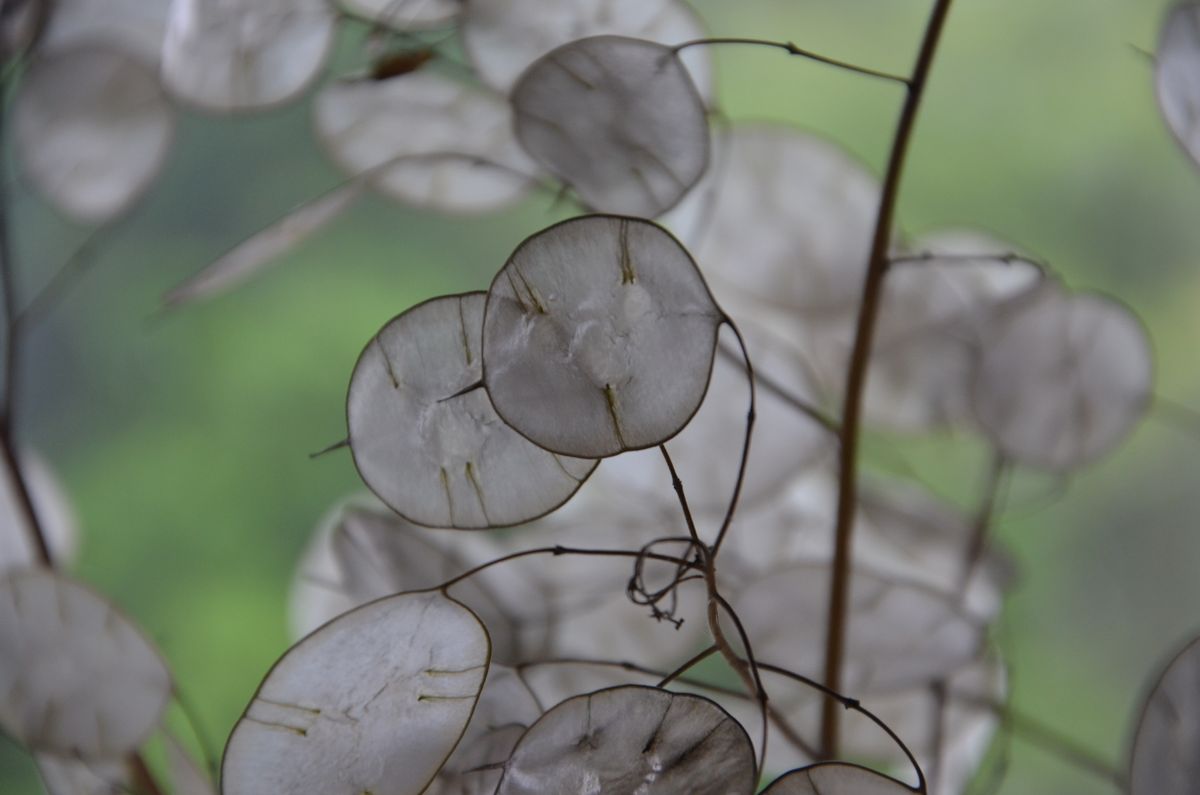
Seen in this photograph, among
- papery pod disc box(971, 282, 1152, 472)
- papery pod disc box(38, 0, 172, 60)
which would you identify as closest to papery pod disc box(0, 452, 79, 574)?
papery pod disc box(38, 0, 172, 60)

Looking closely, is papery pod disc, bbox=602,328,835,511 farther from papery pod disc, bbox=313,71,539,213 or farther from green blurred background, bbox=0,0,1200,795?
green blurred background, bbox=0,0,1200,795

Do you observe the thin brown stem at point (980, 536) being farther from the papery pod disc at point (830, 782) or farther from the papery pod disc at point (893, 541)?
the papery pod disc at point (830, 782)

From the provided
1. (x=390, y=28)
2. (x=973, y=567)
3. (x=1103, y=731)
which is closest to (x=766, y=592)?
(x=973, y=567)

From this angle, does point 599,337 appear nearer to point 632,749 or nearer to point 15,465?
point 632,749

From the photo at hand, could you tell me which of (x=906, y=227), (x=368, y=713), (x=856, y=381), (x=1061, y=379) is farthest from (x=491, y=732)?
(x=906, y=227)

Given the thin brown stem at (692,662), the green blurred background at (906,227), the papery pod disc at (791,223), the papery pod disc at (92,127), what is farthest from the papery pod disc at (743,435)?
the green blurred background at (906,227)
